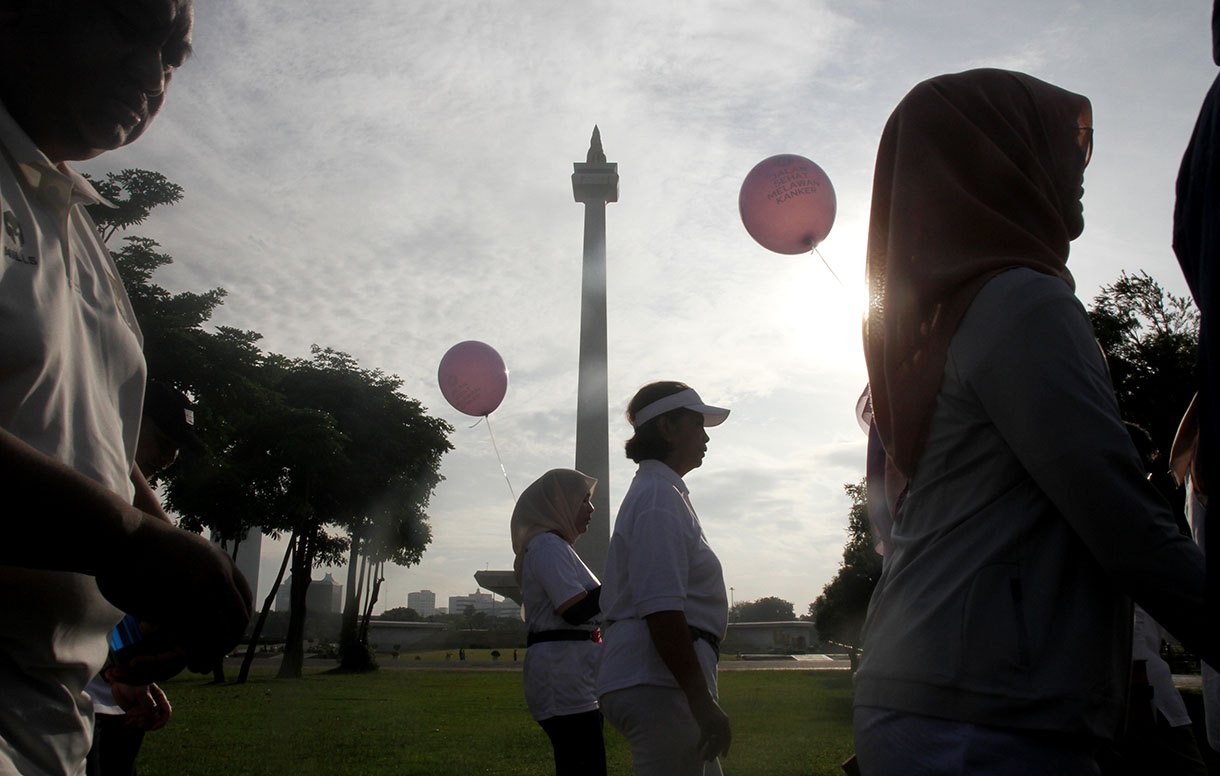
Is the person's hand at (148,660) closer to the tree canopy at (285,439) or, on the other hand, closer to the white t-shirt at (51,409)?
the white t-shirt at (51,409)

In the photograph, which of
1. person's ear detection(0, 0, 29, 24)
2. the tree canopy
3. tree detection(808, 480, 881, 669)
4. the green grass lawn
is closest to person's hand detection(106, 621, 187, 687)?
person's ear detection(0, 0, 29, 24)

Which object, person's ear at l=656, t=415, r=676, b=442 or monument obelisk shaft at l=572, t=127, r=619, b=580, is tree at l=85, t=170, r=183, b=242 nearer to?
monument obelisk shaft at l=572, t=127, r=619, b=580

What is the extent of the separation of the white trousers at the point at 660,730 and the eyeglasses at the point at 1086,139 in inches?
88.2

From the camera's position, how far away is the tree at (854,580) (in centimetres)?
3014

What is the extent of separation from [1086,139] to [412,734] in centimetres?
1114

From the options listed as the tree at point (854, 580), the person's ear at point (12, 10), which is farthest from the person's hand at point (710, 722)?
the tree at point (854, 580)

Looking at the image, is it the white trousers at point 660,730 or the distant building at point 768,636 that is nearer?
the white trousers at point 660,730

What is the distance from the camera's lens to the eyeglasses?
5.89 ft

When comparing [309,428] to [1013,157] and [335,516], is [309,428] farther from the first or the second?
[1013,157]

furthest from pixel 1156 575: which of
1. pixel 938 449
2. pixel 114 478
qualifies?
pixel 114 478

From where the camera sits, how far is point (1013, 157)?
1.67 metres

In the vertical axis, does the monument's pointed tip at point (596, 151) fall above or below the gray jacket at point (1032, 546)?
above

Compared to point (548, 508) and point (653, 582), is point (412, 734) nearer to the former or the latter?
point (548, 508)

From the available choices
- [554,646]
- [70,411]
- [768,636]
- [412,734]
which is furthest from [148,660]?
[768,636]
